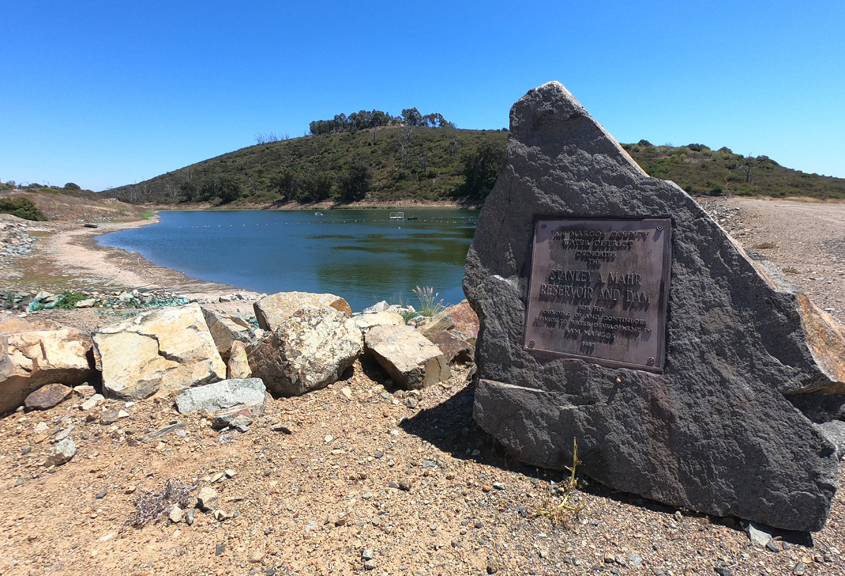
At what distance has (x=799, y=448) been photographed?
2.71 meters

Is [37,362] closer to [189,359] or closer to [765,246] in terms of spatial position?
[189,359]

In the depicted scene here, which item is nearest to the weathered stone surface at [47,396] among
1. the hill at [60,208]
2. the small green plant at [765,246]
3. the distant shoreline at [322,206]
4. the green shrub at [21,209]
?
the small green plant at [765,246]

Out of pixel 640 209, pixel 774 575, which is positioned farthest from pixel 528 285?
pixel 774 575

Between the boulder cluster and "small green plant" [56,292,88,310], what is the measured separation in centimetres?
615

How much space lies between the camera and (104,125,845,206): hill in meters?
51.5

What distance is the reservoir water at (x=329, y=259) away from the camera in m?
16.6

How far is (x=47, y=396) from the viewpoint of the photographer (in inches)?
167

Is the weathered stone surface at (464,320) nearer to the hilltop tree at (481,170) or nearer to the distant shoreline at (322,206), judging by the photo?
the distant shoreline at (322,206)

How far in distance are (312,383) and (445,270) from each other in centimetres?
1536

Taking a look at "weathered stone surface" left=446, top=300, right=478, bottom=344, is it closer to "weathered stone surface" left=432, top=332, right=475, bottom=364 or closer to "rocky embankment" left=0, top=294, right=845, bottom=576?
"weathered stone surface" left=432, top=332, right=475, bottom=364

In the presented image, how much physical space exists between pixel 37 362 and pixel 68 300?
7850 mm

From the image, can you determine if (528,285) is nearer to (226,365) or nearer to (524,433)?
(524,433)

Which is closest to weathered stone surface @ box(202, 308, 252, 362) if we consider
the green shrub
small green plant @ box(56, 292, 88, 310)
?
small green plant @ box(56, 292, 88, 310)

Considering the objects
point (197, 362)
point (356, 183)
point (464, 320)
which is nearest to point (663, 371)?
point (464, 320)
